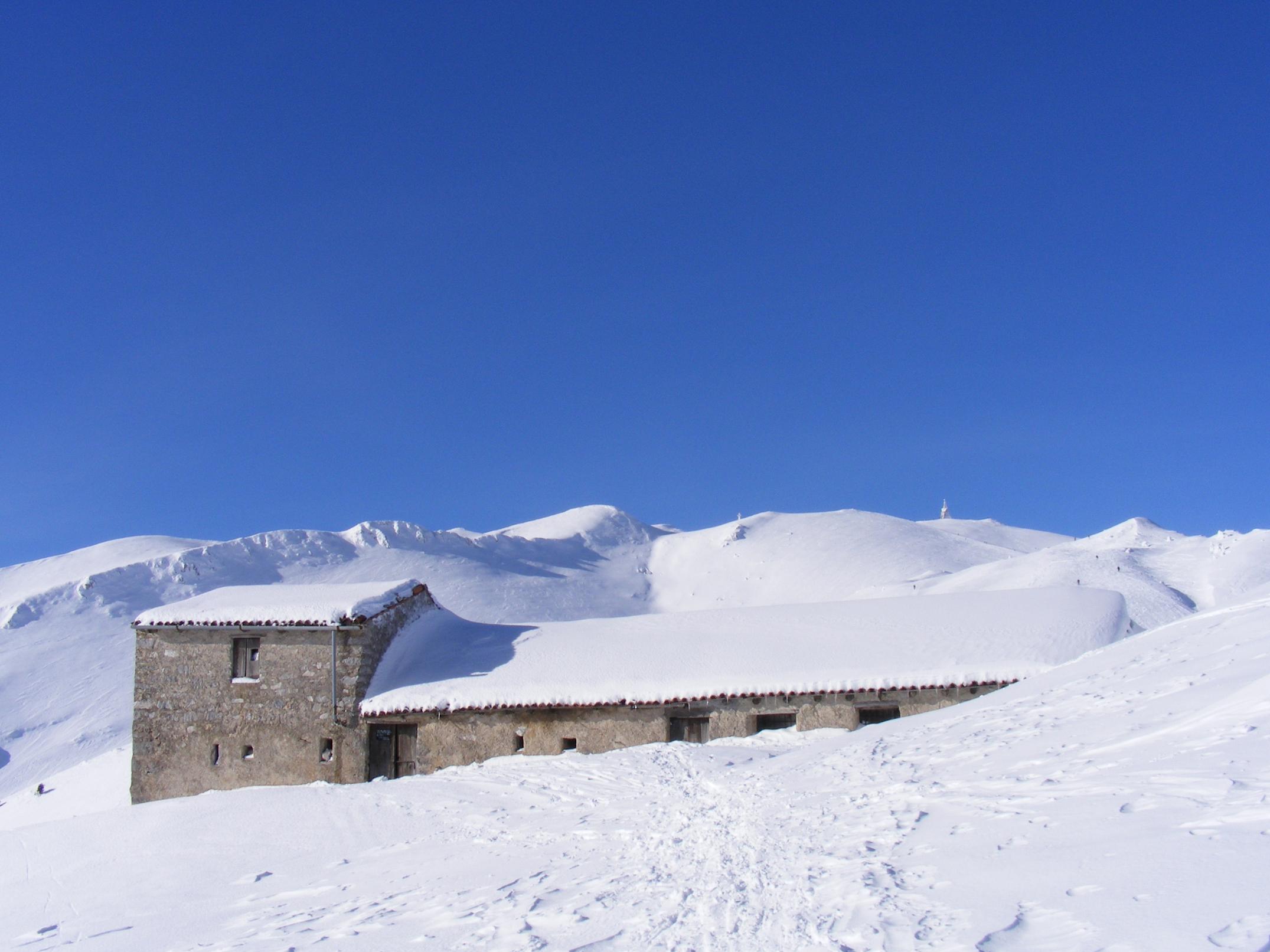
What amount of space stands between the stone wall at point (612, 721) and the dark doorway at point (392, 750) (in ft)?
0.78

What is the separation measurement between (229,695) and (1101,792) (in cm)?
1690

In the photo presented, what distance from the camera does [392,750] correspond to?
18484 millimetres

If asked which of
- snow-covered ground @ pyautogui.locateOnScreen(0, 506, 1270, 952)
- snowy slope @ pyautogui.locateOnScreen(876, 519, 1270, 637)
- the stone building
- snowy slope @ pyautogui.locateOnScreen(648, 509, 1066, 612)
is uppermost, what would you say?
snowy slope @ pyautogui.locateOnScreen(648, 509, 1066, 612)

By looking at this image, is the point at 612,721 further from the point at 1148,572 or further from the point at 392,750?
the point at 1148,572

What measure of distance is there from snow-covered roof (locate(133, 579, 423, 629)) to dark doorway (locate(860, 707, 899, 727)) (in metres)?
9.75

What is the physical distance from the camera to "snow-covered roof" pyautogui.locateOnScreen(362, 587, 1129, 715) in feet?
56.6

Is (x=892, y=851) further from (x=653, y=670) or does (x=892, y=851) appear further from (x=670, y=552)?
(x=670, y=552)

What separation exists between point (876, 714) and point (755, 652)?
108 inches

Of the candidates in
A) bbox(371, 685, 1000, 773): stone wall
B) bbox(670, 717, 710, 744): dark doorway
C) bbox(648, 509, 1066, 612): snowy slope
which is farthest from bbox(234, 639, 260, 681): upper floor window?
bbox(648, 509, 1066, 612): snowy slope

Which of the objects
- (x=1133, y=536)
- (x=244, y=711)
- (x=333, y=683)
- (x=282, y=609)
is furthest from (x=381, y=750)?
(x=1133, y=536)

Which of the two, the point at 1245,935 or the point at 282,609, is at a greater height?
the point at 282,609

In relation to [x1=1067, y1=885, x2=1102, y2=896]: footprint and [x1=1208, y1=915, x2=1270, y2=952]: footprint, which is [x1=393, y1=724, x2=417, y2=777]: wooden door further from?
[x1=1208, y1=915, x2=1270, y2=952]: footprint

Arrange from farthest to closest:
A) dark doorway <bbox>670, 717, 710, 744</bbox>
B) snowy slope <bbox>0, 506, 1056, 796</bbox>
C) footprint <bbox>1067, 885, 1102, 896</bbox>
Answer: snowy slope <bbox>0, 506, 1056, 796</bbox>
dark doorway <bbox>670, 717, 710, 744</bbox>
footprint <bbox>1067, 885, 1102, 896</bbox>

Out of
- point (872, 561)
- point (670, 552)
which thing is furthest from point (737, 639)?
point (670, 552)
